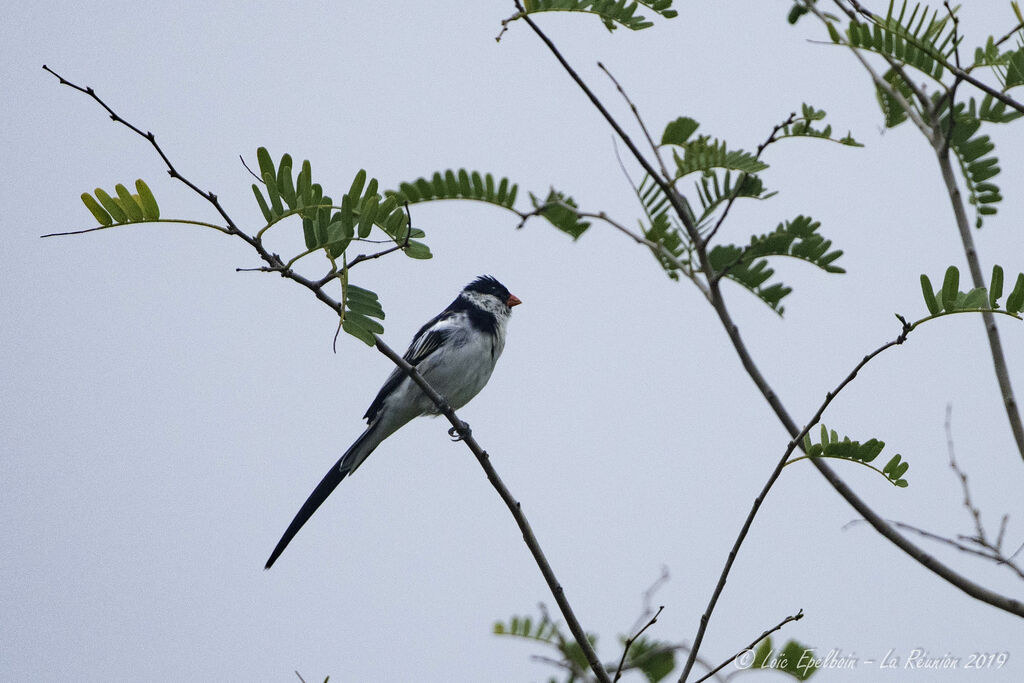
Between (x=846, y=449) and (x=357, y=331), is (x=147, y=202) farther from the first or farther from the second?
(x=846, y=449)

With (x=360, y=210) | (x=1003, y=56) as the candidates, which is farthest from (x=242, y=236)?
(x=1003, y=56)

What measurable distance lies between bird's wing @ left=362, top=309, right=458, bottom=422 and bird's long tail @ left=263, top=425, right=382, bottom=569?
15 centimetres

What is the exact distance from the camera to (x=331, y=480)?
6.00 meters

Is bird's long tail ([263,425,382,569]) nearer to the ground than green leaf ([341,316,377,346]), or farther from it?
farther from it

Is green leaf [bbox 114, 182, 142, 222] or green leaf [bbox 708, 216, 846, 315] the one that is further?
green leaf [bbox 708, 216, 846, 315]

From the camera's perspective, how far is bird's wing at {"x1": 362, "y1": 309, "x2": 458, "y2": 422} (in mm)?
6387

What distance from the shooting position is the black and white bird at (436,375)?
6227 millimetres

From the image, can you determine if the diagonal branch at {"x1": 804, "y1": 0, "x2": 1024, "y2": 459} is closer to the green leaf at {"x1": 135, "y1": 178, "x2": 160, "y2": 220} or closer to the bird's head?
the green leaf at {"x1": 135, "y1": 178, "x2": 160, "y2": 220}

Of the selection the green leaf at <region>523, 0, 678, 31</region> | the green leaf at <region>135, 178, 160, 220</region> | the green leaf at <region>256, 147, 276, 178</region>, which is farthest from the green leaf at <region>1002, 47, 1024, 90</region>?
the green leaf at <region>135, 178, 160, 220</region>

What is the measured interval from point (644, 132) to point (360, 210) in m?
1.09

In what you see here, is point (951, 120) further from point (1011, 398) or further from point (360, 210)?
point (360, 210)

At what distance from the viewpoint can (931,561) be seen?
2.73m

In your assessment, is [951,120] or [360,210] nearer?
[360,210]

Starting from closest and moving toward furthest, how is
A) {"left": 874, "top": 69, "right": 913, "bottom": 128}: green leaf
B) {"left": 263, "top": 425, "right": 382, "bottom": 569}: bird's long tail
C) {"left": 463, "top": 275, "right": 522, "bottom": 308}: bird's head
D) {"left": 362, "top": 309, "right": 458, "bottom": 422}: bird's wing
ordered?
{"left": 874, "top": 69, "right": 913, "bottom": 128}: green leaf → {"left": 263, "top": 425, "right": 382, "bottom": 569}: bird's long tail → {"left": 362, "top": 309, "right": 458, "bottom": 422}: bird's wing → {"left": 463, "top": 275, "right": 522, "bottom": 308}: bird's head
